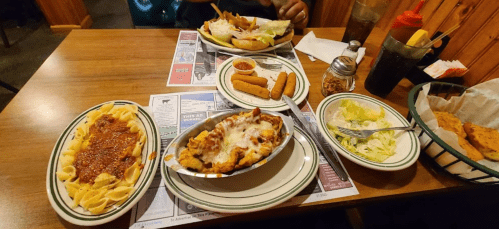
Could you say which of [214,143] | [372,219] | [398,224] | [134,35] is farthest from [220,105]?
[398,224]

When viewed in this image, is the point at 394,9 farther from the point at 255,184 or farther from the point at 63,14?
the point at 63,14

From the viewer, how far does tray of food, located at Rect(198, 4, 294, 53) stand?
1.38m

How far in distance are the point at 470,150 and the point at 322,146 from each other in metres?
0.56

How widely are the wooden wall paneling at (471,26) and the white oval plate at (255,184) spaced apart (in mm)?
1297

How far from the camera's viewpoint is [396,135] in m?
0.90

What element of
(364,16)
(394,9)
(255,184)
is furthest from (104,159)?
(394,9)

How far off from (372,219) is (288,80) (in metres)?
1.11

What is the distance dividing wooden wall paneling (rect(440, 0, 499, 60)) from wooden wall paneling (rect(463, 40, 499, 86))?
13 centimetres

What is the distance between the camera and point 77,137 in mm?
771

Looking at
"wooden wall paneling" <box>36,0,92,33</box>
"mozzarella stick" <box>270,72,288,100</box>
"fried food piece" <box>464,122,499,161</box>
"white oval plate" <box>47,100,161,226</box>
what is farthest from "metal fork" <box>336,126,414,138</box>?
"wooden wall paneling" <box>36,0,92,33</box>

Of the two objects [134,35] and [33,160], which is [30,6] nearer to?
[134,35]

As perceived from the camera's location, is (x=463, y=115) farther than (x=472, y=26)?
No

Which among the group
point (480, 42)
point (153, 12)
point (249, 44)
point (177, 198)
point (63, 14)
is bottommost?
point (63, 14)

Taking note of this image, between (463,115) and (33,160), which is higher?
(463,115)
